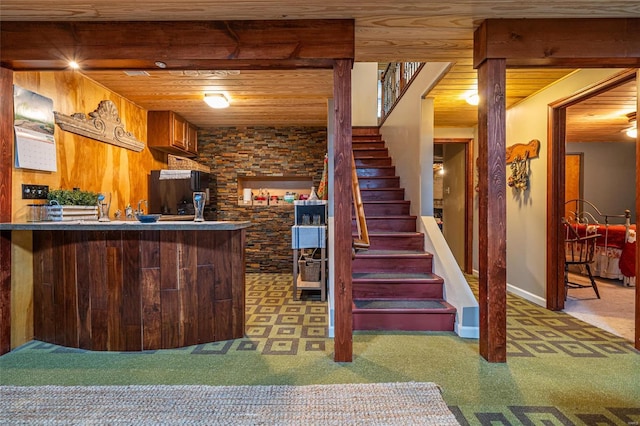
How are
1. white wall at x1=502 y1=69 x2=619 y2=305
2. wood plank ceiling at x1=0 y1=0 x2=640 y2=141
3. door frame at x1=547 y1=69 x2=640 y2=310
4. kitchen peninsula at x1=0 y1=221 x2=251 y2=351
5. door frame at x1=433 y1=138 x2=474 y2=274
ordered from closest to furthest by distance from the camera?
wood plank ceiling at x1=0 y1=0 x2=640 y2=141 < kitchen peninsula at x1=0 y1=221 x2=251 y2=351 < door frame at x1=547 y1=69 x2=640 y2=310 < white wall at x1=502 y1=69 x2=619 y2=305 < door frame at x1=433 y1=138 x2=474 y2=274

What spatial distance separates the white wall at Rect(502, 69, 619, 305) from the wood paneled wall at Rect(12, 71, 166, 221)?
4684mm

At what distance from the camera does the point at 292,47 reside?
2.34 metres

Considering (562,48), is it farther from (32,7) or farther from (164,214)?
(164,214)

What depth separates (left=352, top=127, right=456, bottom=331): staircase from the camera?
2945 mm

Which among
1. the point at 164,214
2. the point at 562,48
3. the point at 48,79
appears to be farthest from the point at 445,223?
the point at 48,79

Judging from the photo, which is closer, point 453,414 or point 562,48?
point 453,414

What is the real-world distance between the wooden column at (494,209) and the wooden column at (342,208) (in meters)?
0.94

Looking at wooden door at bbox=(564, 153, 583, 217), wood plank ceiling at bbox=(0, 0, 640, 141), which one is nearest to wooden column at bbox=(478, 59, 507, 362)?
wood plank ceiling at bbox=(0, 0, 640, 141)

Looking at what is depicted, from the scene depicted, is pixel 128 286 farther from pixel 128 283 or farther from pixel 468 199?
pixel 468 199

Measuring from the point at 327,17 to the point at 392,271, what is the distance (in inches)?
96.2

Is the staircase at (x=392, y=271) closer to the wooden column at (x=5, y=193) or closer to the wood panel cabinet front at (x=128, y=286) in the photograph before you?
the wood panel cabinet front at (x=128, y=286)

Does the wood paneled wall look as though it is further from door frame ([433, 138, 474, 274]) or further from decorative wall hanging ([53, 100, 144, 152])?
door frame ([433, 138, 474, 274])

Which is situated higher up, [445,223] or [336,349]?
[445,223]

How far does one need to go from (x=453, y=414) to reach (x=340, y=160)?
5.31ft
